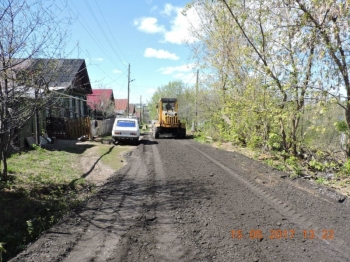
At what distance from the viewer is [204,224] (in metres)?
4.32

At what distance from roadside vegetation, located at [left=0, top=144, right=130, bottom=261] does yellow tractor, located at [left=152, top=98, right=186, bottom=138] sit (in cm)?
1213

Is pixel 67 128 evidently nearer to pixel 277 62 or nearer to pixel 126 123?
pixel 126 123

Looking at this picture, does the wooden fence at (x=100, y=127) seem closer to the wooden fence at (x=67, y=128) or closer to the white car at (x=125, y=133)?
the wooden fence at (x=67, y=128)

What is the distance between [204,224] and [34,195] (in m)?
3.96

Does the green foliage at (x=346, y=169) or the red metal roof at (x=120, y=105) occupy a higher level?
the red metal roof at (x=120, y=105)

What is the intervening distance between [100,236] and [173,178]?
13.0ft

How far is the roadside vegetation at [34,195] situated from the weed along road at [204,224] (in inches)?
14.3

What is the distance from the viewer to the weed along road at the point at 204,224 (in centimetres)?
343

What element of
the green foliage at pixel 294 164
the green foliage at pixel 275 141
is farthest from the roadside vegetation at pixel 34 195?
the green foliage at pixel 275 141

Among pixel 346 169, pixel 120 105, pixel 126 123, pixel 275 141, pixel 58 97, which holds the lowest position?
pixel 346 169

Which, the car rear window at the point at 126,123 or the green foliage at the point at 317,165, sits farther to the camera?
the car rear window at the point at 126,123

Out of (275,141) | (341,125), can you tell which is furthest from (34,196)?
(275,141)

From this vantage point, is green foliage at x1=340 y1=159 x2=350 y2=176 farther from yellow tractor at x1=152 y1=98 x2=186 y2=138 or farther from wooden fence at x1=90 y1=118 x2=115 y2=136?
wooden fence at x1=90 y1=118 x2=115 y2=136

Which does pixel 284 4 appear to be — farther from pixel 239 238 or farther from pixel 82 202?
pixel 82 202
